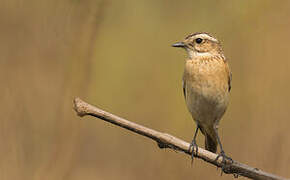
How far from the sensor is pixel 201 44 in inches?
197

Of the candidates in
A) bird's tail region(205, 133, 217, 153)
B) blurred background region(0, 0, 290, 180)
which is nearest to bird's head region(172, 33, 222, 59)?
blurred background region(0, 0, 290, 180)

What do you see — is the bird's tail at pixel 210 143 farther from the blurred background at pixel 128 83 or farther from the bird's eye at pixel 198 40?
the bird's eye at pixel 198 40

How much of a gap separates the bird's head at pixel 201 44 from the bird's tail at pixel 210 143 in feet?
3.02

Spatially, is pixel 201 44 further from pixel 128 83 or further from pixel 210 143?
pixel 128 83

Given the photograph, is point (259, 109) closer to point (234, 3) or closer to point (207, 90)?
point (207, 90)

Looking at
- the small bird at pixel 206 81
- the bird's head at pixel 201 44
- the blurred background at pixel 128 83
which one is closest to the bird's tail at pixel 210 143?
the small bird at pixel 206 81

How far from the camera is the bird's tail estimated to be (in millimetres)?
5133

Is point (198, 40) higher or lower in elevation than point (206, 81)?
higher

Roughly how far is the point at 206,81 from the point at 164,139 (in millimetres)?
1729

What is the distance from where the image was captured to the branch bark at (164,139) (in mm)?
2863

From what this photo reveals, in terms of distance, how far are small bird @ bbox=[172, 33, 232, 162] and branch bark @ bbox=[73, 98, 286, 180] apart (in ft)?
3.69

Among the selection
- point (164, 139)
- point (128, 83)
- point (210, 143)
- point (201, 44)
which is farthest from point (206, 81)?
point (164, 139)

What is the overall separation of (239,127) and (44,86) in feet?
7.56

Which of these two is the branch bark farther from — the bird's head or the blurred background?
the bird's head
